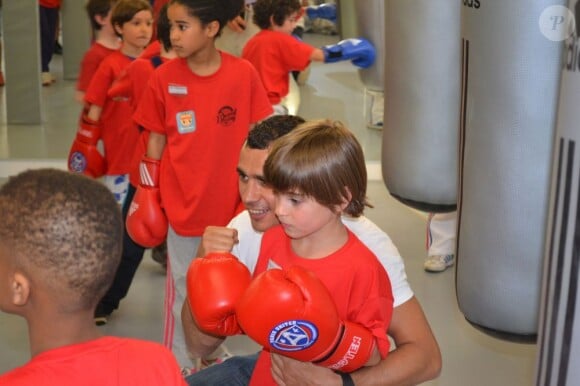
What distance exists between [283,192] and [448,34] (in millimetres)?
1136

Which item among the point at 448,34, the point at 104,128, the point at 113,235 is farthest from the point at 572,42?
the point at 104,128

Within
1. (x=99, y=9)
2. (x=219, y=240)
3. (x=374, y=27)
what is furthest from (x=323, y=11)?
(x=219, y=240)

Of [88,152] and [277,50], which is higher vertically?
[277,50]

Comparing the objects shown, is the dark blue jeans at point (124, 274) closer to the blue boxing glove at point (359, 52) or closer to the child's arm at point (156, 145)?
the child's arm at point (156, 145)

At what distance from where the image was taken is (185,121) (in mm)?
3100

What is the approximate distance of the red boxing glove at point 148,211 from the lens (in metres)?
3.15

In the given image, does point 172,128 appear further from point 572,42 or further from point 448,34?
point 572,42

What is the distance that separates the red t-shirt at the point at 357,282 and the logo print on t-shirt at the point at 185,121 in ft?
4.06

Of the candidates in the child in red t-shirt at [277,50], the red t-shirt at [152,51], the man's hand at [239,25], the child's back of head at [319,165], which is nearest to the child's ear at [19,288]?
the child's back of head at [319,165]

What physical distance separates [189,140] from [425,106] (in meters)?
0.69

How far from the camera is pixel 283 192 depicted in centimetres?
184

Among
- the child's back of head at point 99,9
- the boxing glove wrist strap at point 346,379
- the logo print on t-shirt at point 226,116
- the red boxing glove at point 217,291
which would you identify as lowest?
the boxing glove wrist strap at point 346,379


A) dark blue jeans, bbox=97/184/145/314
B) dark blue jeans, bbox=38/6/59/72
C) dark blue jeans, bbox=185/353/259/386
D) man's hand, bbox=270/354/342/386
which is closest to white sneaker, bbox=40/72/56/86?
dark blue jeans, bbox=38/6/59/72

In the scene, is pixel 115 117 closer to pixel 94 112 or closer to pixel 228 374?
pixel 94 112
